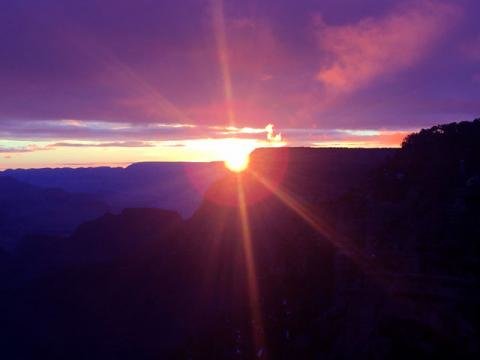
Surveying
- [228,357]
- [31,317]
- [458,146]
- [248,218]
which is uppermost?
[458,146]

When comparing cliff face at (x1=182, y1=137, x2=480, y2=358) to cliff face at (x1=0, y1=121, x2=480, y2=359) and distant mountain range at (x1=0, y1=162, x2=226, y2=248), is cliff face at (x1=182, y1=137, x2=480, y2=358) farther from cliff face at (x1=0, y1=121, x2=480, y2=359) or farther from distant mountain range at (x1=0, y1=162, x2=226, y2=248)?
distant mountain range at (x1=0, y1=162, x2=226, y2=248)

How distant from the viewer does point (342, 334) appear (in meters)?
12.6

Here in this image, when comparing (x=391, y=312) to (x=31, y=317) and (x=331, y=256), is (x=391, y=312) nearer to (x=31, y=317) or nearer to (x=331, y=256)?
(x=331, y=256)

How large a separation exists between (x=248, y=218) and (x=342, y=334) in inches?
571

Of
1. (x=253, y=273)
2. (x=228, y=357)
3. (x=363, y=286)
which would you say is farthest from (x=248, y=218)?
(x=363, y=286)

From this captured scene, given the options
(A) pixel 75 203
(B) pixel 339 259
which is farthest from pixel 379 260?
(A) pixel 75 203

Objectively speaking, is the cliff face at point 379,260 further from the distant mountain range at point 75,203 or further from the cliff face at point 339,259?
the distant mountain range at point 75,203

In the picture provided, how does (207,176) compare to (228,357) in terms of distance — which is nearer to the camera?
(228,357)

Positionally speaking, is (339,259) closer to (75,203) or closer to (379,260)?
(379,260)

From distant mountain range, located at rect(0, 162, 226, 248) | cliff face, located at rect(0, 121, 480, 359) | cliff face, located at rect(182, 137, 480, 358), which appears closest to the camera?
cliff face, located at rect(182, 137, 480, 358)

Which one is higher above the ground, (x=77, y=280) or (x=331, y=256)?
(x=331, y=256)

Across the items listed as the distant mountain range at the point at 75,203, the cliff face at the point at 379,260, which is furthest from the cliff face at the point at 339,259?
the distant mountain range at the point at 75,203

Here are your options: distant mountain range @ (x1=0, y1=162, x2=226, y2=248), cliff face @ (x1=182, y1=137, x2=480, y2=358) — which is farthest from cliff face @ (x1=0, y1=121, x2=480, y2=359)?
distant mountain range @ (x1=0, y1=162, x2=226, y2=248)

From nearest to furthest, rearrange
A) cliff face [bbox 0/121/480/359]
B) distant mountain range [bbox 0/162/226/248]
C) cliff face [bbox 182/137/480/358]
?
cliff face [bbox 182/137/480/358], cliff face [bbox 0/121/480/359], distant mountain range [bbox 0/162/226/248]
